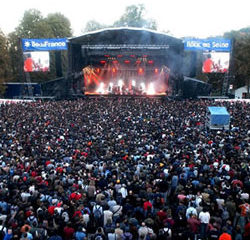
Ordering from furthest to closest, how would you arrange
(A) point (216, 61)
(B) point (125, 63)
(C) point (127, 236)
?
(B) point (125, 63) < (A) point (216, 61) < (C) point (127, 236)

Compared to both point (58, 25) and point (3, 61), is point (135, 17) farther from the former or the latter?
point (3, 61)

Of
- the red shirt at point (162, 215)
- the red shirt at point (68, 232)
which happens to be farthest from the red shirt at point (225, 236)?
the red shirt at point (68, 232)

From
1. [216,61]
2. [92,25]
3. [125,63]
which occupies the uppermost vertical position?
[92,25]

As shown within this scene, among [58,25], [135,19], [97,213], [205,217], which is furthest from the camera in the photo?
[135,19]

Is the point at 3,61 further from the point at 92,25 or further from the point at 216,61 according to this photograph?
the point at 92,25

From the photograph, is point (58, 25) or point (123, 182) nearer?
point (123, 182)

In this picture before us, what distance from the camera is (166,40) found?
87.1 ft

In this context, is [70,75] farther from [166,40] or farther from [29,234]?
[29,234]

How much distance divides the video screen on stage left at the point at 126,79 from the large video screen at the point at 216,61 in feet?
21.6

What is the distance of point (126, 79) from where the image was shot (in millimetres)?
35938

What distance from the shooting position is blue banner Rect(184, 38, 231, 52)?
25.6 metres

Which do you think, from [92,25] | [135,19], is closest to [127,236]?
[135,19]

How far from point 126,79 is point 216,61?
12423 millimetres

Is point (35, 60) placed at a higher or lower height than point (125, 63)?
higher
